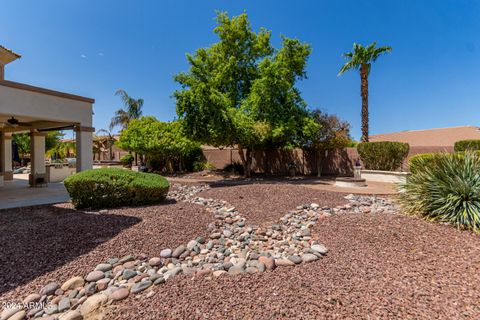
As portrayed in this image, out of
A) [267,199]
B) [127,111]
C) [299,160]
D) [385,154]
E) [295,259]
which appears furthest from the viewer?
[127,111]

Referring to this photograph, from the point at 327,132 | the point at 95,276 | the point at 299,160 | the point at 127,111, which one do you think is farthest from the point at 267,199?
the point at 127,111

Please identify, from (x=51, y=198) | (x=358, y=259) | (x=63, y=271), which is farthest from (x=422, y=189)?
(x=51, y=198)

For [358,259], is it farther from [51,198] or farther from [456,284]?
[51,198]

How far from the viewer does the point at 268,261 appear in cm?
398

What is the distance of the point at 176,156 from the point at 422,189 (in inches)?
741

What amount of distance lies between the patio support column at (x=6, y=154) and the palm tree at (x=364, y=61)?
73.3 feet

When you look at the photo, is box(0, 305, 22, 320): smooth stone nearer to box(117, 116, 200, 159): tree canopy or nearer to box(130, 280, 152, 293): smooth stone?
box(130, 280, 152, 293): smooth stone

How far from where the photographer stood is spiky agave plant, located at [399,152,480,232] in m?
5.09

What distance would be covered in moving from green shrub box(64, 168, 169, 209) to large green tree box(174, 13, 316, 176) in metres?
6.64

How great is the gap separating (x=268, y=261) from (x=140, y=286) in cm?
194

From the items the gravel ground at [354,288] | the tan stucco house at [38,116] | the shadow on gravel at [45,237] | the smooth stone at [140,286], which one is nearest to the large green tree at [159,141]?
the tan stucco house at [38,116]

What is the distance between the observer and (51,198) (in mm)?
8750

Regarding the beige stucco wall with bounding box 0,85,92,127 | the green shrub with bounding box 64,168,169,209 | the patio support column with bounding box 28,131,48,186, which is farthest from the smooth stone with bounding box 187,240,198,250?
the patio support column with bounding box 28,131,48,186

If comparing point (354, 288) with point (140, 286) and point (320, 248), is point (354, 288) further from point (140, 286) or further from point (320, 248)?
point (140, 286)
